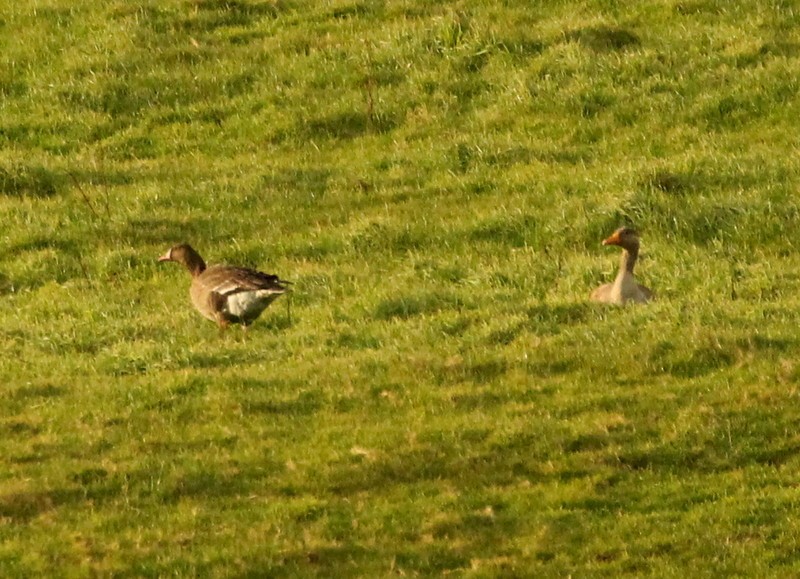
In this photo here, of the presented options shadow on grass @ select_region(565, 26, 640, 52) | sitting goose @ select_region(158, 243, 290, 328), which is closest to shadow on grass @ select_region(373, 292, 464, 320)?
sitting goose @ select_region(158, 243, 290, 328)

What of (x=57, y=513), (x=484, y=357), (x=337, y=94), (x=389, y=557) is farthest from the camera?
(x=337, y=94)

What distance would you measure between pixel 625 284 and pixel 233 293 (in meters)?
4.01

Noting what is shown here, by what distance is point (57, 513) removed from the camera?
462 inches

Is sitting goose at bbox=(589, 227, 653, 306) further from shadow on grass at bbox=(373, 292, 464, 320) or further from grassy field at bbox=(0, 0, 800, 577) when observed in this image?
shadow on grass at bbox=(373, 292, 464, 320)

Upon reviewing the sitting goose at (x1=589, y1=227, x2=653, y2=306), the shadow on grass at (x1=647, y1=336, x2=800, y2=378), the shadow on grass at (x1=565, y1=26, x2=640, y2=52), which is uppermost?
the shadow on grass at (x1=565, y1=26, x2=640, y2=52)

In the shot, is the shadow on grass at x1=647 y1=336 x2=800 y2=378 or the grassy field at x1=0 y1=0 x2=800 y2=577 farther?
the shadow on grass at x1=647 y1=336 x2=800 y2=378

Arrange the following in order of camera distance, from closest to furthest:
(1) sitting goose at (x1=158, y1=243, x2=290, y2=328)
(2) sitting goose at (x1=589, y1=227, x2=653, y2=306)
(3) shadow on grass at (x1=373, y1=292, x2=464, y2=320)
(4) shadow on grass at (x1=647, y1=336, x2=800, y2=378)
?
(4) shadow on grass at (x1=647, y1=336, x2=800, y2=378) < (1) sitting goose at (x1=158, y1=243, x2=290, y2=328) < (3) shadow on grass at (x1=373, y1=292, x2=464, y2=320) < (2) sitting goose at (x1=589, y1=227, x2=653, y2=306)

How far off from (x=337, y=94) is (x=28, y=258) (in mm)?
6778

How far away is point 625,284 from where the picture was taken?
16969 mm

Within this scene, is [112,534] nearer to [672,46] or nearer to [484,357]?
[484,357]

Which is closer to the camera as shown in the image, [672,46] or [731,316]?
[731,316]

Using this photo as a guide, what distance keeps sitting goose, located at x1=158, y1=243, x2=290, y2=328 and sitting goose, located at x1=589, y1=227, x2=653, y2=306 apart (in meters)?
3.28

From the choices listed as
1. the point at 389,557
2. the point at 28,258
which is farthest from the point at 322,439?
the point at 28,258

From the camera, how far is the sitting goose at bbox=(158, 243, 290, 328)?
53.0 feet
